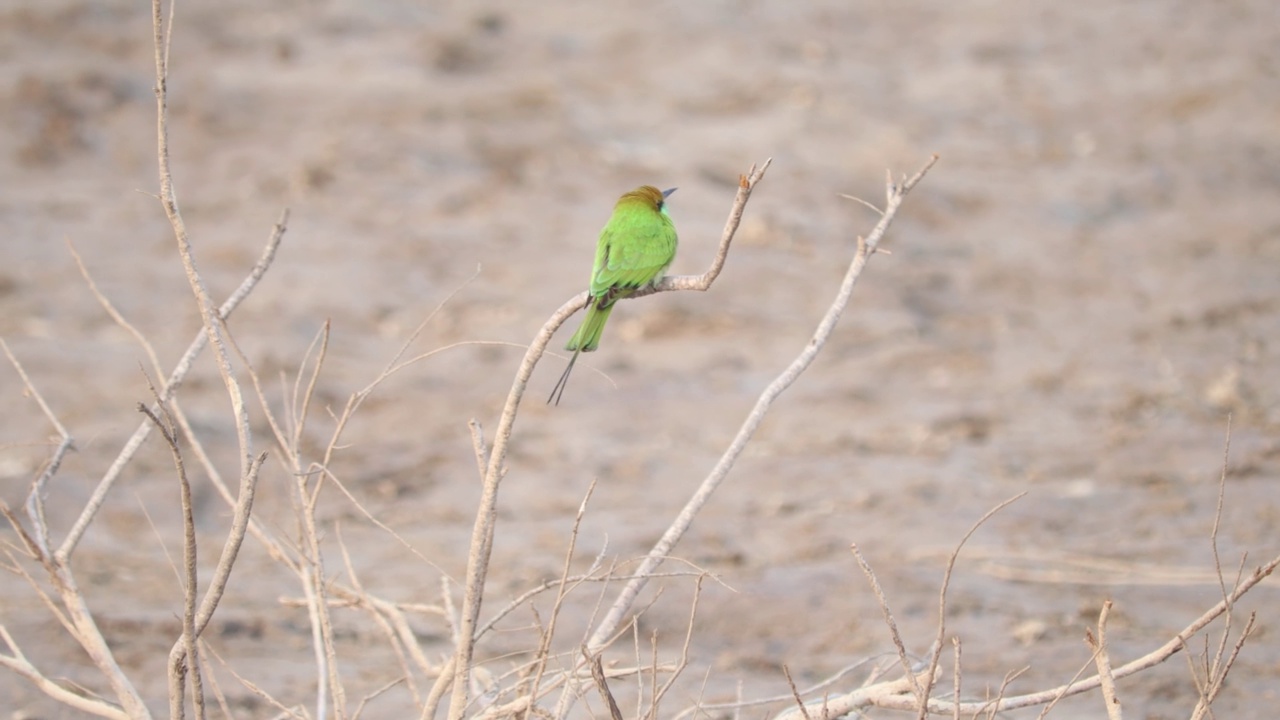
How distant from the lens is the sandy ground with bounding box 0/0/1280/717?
20.5ft

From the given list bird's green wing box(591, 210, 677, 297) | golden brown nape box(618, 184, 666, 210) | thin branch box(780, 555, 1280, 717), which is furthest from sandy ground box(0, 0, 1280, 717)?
bird's green wing box(591, 210, 677, 297)

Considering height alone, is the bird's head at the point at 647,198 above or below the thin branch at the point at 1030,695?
above

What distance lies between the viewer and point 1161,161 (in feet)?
36.3

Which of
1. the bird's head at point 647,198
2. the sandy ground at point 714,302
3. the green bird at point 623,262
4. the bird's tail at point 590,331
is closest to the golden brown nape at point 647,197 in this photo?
the bird's head at point 647,198

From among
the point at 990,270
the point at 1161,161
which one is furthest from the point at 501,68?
the point at 1161,161

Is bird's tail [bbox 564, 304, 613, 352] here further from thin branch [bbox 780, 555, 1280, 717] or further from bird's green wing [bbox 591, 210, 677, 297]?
thin branch [bbox 780, 555, 1280, 717]

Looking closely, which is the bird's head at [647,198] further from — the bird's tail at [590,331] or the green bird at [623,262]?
the bird's tail at [590,331]

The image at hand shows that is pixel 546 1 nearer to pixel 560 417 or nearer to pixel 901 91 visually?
pixel 901 91

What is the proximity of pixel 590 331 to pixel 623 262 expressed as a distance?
29 cm

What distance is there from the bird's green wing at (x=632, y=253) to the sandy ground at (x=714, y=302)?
1.68m

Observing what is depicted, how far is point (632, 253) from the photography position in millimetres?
3867

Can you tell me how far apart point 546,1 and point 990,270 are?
5.06m

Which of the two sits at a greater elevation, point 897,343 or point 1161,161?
point 1161,161

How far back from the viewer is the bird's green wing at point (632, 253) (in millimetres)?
3795
